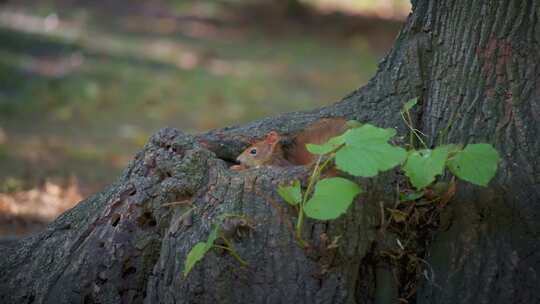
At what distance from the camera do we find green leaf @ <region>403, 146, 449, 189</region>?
2.82 metres

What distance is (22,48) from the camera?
10.9 metres

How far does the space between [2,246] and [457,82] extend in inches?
97.9

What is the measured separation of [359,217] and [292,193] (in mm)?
307

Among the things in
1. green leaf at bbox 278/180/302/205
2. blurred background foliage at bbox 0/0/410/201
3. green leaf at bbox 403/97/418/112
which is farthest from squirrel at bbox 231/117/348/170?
blurred background foliage at bbox 0/0/410/201

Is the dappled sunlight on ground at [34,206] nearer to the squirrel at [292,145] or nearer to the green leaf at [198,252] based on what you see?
the squirrel at [292,145]

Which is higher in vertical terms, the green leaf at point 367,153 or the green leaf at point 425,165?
the green leaf at point 367,153

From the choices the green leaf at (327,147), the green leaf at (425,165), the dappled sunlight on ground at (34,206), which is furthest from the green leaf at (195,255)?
the dappled sunlight on ground at (34,206)

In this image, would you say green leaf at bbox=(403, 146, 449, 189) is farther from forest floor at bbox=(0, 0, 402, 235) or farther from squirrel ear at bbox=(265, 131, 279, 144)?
forest floor at bbox=(0, 0, 402, 235)

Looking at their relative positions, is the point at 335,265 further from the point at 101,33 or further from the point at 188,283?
the point at 101,33

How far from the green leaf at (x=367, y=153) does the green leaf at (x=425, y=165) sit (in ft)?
0.39

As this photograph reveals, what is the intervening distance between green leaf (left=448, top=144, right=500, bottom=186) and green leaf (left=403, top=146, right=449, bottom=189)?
57mm

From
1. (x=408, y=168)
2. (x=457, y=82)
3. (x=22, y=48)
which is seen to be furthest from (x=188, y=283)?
(x=22, y=48)

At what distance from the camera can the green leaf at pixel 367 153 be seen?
271 cm

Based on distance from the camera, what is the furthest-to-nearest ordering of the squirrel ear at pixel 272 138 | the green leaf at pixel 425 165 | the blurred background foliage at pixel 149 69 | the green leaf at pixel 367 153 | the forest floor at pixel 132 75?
the blurred background foliage at pixel 149 69 → the forest floor at pixel 132 75 → the squirrel ear at pixel 272 138 → the green leaf at pixel 425 165 → the green leaf at pixel 367 153
